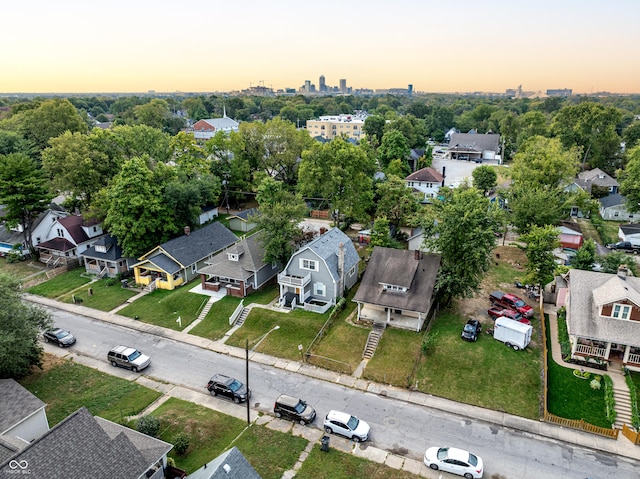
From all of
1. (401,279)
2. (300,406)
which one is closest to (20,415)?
(300,406)

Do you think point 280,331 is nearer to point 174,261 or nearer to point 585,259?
point 174,261

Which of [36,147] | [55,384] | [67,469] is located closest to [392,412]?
[67,469]

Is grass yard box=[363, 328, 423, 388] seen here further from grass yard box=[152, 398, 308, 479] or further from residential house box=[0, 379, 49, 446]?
residential house box=[0, 379, 49, 446]

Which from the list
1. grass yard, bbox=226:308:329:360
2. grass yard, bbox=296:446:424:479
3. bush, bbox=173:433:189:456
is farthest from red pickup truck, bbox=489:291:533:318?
bush, bbox=173:433:189:456

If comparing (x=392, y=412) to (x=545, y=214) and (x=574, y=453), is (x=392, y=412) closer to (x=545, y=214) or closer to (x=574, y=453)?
(x=574, y=453)

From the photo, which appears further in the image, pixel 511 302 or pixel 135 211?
pixel 135 211

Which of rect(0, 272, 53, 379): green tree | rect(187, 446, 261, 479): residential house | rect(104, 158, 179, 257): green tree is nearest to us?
rect(187, 446, 261, 479): residential house
